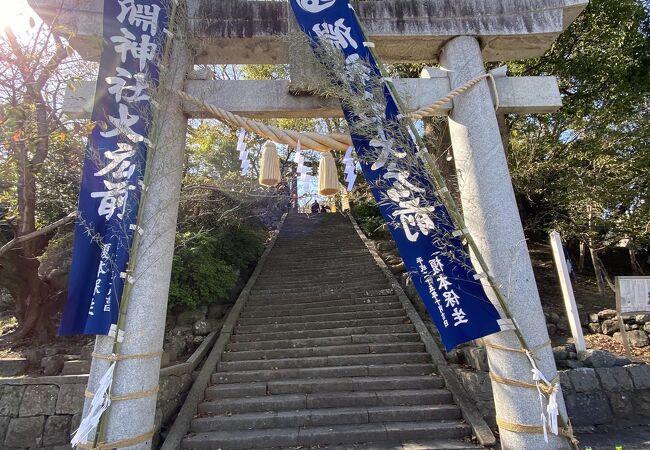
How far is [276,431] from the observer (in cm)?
455

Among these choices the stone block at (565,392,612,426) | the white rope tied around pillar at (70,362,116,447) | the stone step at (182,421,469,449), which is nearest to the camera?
the white rope tied around pillar at (70,362,116,447)

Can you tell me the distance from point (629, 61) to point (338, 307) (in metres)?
8.47

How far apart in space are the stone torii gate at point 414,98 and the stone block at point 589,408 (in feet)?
6.73

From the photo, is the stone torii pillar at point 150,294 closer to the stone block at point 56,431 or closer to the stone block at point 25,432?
the stone block at point 56,431

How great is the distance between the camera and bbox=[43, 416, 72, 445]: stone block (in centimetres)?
427

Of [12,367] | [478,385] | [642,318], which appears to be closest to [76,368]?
[12,367]

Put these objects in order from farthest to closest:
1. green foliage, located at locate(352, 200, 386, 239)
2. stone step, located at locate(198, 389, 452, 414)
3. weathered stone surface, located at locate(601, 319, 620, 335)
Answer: green foliage, located at locate(352, 200, 386, 239)
weathered stone surface, located at locate(601, 319, 620, 335)
stone step, located at locate(198, 389, 452, 414)

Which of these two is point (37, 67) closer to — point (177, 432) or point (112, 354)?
point (112, 354)

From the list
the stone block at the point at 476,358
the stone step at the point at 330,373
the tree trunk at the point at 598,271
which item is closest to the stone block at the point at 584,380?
the stone block at the point at 476,358

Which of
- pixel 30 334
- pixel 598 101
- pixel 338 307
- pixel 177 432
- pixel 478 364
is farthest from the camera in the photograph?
pixel 598 101

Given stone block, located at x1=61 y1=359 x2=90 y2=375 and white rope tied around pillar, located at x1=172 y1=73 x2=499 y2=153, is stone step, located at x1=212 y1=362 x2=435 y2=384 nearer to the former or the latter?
stone block, located at x1=61 y1=359 x2=90 y2=375

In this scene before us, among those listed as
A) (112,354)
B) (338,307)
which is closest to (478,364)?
(338,307)

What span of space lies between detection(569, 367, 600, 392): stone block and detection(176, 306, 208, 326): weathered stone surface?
634 cm

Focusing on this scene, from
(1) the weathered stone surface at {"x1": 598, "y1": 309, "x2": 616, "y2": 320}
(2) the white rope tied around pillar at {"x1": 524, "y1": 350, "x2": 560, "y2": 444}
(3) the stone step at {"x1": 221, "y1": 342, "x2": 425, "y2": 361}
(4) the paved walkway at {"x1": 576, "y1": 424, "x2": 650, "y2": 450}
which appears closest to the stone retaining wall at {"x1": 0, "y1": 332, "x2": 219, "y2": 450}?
(3) the stone step at {"x1": 221, "y1": 342, "x2": 425, "y2": 361}
